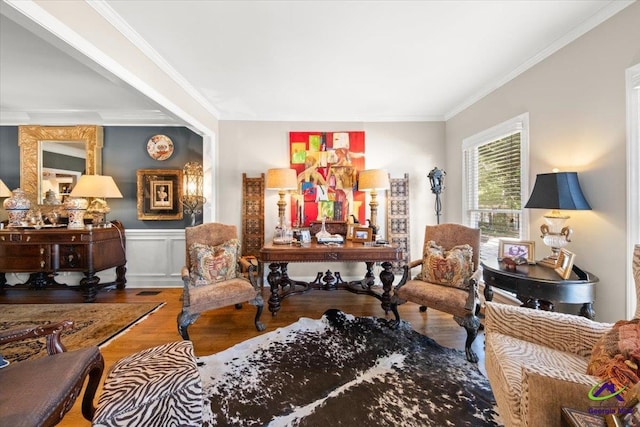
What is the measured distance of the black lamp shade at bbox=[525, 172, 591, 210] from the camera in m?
1.89

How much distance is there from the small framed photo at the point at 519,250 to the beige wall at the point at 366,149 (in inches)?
66.1

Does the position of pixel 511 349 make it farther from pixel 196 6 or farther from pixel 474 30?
pixel 196 6

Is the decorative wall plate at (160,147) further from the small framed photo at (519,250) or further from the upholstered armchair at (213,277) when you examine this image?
the small framed photo at (519,250)

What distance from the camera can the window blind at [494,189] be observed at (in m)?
2.75

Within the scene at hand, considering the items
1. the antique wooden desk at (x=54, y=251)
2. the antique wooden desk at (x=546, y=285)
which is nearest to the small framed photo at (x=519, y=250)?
the antique wooden desk at (x=546, y=285)

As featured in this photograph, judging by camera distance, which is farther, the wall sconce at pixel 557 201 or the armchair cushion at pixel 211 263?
the armchair cushion at pixel 211 263

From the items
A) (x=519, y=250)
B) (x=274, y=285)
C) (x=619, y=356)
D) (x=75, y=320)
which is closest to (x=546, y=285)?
(x=519, y=250)

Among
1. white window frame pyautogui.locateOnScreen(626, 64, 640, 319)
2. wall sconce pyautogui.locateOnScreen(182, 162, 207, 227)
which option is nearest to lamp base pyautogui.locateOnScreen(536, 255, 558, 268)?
white window frame pyautogui.locateOnScreen(626, 64, 640, 319)

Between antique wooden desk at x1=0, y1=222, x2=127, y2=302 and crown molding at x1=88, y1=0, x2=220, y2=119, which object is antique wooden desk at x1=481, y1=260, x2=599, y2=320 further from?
antique wooden desk at x1=0, y1=222, x2=127, y2=302

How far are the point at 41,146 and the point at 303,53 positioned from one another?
4.31 meters

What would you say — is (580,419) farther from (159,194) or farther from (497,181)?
(159,194)

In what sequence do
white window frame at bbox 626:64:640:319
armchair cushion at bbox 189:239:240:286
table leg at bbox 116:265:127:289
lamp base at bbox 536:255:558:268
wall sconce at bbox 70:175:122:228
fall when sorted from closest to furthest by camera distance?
white window frame at bbox 626:64:640:319
lamp base at bbox 536:255:558:268
armchair cushion at bbox 189:239:240:286
wall sconce at bbox 70:175:122:228
table leg at bbox 116:265:127:289

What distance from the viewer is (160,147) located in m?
3.84

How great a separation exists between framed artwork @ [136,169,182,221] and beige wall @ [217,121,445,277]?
2.22 feet
